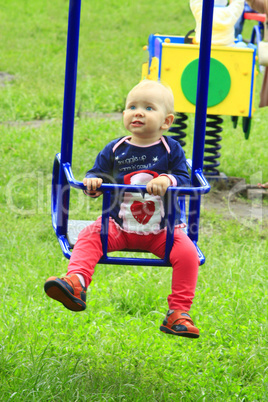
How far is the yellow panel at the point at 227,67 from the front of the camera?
4.70 metres

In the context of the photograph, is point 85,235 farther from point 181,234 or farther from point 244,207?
point 244,207

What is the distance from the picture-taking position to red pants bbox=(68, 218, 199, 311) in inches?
91.7

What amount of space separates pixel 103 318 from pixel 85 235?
3.80 ft

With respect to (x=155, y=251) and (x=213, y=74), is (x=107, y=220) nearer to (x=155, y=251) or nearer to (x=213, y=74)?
(x=155, y=251)

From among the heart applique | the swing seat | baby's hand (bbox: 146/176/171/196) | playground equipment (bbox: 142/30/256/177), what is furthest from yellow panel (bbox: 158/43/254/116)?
baby's hand (bbox: 146/176/171/196)

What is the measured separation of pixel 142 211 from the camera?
245cm

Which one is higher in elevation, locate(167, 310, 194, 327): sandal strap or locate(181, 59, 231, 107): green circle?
locate(181, 59, 231, 107): green circle

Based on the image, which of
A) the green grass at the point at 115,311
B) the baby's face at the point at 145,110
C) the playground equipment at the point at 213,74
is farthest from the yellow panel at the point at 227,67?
the baby's face at the point at 145,110

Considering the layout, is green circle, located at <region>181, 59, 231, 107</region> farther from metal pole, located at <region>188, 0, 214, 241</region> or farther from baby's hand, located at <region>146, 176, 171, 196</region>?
baby's hand, located at <region>146, 176, 171, 196</region>

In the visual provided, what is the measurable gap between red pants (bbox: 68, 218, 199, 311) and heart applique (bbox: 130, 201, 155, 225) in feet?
0.21

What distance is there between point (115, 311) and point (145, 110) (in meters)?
1.45

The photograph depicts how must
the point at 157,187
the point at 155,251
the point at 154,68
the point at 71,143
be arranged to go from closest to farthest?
the point at 157,187 → the point at 155,251 → the point at 71,143 → the point at 154,68

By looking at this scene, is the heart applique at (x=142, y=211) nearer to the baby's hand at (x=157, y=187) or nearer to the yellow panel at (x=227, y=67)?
the baby's hand at (x=157, y=187)

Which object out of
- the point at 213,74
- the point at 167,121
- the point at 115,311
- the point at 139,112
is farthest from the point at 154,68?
the point at 139,112
